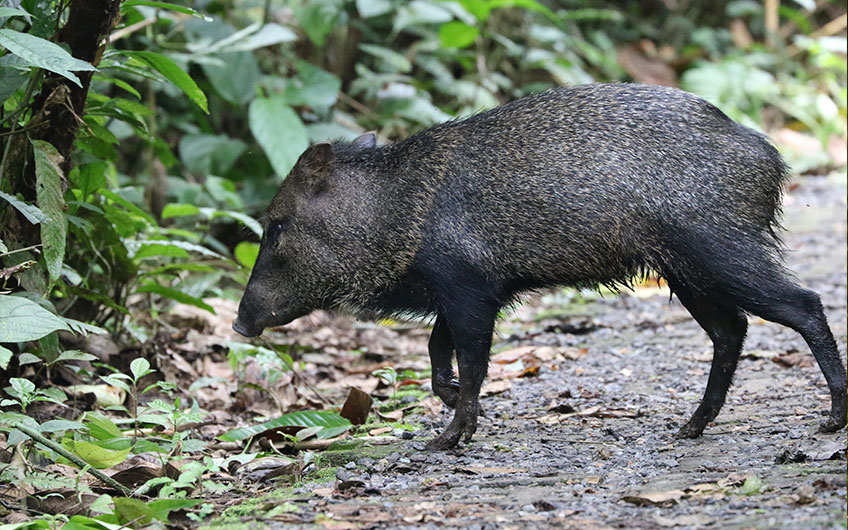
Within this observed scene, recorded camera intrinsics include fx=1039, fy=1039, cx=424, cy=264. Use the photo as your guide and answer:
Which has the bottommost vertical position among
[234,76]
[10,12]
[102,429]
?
[102,429]

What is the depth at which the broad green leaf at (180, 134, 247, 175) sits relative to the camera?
858 cm

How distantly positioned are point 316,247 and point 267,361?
2.73ft

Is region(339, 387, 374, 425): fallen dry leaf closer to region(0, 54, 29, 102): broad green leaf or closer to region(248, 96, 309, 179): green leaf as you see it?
region(0, 54, 29, 102): broad green leaf

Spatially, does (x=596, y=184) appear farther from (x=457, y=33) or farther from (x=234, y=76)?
(x=457, y=33)

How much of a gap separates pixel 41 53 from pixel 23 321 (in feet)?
2.99

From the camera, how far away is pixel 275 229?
5043mm

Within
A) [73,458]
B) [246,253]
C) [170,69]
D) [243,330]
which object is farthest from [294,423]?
[246,253]

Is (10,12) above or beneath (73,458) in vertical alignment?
above

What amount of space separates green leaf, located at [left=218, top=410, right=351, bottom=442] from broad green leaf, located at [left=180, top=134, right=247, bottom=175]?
4.41 metres

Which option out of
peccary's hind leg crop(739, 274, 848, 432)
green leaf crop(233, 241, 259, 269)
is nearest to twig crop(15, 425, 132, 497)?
peccary's hind leg crop(739, 274, 848, 432)

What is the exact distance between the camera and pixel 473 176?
466 cm

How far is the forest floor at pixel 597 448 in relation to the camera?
10.2 feet

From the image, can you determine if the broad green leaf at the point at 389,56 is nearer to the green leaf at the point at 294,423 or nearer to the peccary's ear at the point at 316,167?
the peccary's ear at the point at 316,167

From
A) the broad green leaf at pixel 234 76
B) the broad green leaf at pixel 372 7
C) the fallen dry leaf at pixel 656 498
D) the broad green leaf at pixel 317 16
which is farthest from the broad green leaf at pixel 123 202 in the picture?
the broad green leaf at pixel 372 7
